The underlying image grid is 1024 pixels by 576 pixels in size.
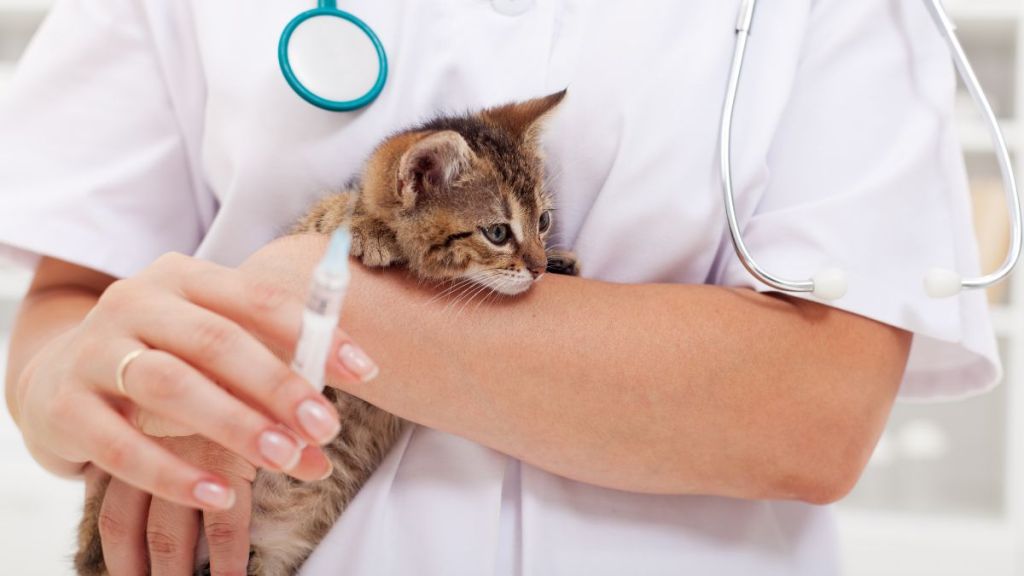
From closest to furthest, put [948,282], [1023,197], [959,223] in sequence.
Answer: [948,282] < [959,223] < [1023,197]

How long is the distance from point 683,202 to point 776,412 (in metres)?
0.25

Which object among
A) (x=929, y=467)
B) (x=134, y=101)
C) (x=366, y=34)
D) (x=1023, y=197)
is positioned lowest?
(x=929, y=467)

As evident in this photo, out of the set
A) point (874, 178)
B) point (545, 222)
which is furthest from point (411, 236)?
point (874, 178)

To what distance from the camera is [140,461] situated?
0.63 metres

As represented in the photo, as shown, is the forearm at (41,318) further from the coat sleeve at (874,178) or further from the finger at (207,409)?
the coat sleeve at (874,178)

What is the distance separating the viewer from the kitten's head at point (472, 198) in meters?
1.00

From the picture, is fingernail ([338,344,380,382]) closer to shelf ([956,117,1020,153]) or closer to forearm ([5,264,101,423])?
forearm ([5,264,101,423])

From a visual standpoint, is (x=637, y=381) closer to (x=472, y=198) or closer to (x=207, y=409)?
(x=472, y=198)

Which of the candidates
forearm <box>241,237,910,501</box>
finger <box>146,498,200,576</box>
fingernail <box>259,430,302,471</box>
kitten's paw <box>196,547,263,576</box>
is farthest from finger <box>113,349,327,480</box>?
kitten's paw <box>196,547,263,576</box>

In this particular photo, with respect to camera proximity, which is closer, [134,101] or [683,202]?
[683,202]

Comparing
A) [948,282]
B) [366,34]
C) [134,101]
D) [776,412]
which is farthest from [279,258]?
[948,282]

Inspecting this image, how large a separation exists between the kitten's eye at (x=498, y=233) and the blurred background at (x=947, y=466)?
1764 mm

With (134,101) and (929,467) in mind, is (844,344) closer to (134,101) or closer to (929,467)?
(134,101)

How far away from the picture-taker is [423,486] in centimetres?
99
